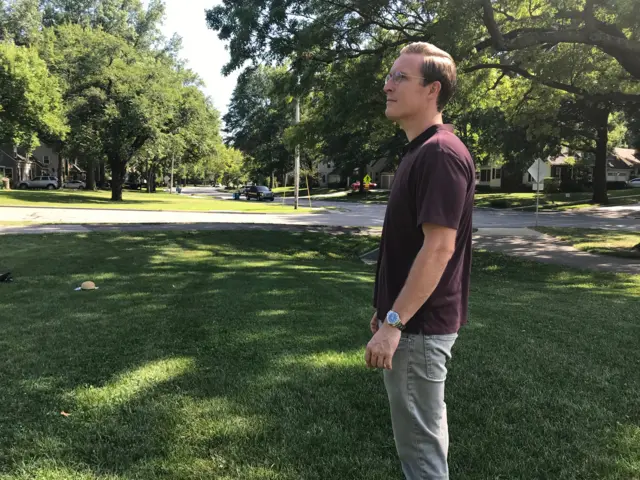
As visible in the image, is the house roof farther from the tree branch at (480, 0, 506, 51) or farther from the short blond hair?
the short blond hair

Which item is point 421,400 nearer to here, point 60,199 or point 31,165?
point 60,199

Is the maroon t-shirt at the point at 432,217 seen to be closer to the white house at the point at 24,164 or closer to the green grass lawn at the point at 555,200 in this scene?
the green grass lawn at the point at 555,200

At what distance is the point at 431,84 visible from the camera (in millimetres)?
1944

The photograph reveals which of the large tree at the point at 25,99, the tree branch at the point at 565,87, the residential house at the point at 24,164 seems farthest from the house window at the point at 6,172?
the tree branch at the point at 565,87

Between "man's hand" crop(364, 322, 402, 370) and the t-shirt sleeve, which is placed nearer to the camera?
the t-shirt sleeve

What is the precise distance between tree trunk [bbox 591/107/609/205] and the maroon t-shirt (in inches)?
1406

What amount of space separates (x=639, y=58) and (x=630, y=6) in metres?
1.91

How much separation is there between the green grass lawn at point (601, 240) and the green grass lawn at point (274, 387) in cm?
755

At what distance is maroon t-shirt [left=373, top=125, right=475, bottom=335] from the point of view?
1.75 metres

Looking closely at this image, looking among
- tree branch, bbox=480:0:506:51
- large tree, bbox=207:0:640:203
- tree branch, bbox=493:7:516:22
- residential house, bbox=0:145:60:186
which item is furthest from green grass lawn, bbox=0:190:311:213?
residential house, bbox=0:145:60:186

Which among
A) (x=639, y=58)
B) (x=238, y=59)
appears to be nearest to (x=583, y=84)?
(x=639, y=58)

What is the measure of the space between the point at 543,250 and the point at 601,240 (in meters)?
3.53

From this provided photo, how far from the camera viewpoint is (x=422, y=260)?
1.78 metres

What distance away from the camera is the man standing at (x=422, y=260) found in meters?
1.78
